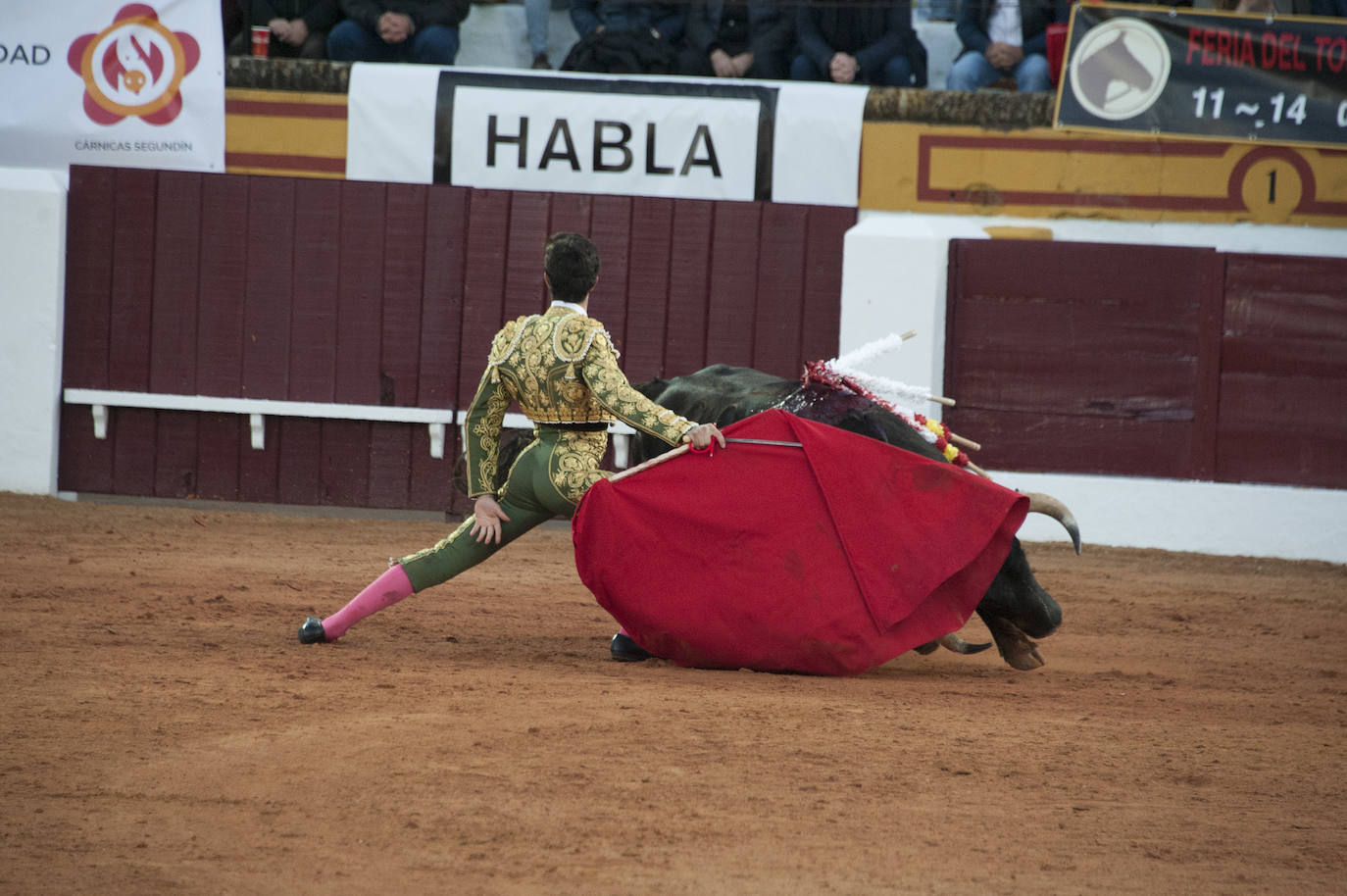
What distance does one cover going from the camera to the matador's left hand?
3725mm

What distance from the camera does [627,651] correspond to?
A: 13.0 feet

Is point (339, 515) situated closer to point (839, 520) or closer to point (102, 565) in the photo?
point (102, 565)

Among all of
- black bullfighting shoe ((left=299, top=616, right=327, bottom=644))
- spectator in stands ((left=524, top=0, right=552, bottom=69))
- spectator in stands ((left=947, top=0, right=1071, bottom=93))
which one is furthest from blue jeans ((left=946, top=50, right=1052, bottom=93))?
A: black bullfighting shoe ((left=299, top=616, right=327, bottom=644))

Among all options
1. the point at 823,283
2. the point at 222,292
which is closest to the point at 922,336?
the point at 823,283

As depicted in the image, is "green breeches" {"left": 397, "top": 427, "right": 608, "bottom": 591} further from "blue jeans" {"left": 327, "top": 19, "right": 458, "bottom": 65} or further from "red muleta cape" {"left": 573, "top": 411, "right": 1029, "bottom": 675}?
"blue jeans" {"left": 327, "top": 19, "right": 458, "bottom": 65}

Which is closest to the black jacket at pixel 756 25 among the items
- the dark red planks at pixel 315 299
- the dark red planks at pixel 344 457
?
the dark red planks at pixel 315 299

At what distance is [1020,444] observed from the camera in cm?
727

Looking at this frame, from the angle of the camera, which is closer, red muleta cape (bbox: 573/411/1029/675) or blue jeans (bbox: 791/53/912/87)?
red muleta cape (bbox: 573/411/1029/675)

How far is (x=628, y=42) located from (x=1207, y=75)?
286 cm

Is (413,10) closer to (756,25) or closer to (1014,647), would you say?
(756,25)

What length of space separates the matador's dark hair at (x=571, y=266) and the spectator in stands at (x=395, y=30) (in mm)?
4209

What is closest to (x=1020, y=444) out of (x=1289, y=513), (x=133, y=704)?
(x=1289, y=513)

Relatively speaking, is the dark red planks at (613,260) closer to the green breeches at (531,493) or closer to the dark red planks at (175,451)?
the dark red planks at (175,451)

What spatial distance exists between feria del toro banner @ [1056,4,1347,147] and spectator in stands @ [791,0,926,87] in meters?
0.92
